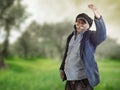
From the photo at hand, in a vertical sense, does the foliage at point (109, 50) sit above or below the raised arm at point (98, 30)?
below

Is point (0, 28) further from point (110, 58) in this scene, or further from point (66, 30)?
point (110, 58)

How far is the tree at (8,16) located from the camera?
3.95 metres

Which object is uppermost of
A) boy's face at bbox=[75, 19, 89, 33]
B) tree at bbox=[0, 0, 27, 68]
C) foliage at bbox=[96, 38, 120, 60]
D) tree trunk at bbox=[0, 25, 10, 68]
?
tree at bbox=[0, 0, 27, 68]

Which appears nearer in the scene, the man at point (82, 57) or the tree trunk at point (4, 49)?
the man at point (82, 57)

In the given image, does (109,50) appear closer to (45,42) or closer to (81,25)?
(45,42)

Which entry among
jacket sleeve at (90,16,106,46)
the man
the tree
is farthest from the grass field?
jacket sleeve at (90,16,106,46)

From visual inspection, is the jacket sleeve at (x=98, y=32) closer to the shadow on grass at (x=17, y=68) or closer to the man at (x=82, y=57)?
the man at (x=82, y=57)

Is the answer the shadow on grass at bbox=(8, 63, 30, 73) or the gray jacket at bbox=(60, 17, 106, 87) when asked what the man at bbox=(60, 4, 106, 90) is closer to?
the gray jacket at bbox=(60, 17, 106, 87)

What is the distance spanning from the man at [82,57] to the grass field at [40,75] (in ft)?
2.31

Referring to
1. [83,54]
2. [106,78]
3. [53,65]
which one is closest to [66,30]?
[53,65]

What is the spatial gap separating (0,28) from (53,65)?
658 millimetres

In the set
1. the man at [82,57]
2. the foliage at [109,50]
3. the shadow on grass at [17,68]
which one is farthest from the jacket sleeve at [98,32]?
the shadow on grass at [17,68]

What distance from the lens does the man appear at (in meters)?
3.08

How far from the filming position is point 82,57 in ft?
10.2
